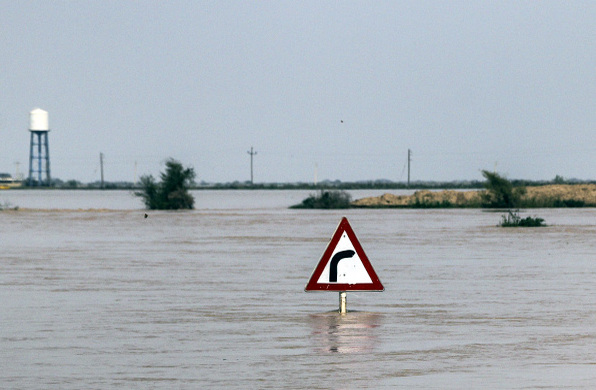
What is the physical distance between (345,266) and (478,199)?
6618 cm

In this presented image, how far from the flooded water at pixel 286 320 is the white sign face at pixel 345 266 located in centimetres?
54

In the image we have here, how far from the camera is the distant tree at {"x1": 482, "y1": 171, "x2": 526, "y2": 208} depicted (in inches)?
2928

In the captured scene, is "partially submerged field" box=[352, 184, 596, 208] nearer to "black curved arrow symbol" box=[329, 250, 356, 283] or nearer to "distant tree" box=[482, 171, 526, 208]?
"distant tree" box=[482, 171, 526, 208]

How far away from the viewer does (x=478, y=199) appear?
262 feet

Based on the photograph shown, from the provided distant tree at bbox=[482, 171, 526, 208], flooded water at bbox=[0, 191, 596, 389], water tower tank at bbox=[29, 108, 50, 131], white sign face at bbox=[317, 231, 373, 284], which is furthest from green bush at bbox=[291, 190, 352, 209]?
water tower tank at bbox=[29, 108, 50, 131]

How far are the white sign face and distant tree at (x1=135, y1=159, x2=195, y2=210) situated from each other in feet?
190

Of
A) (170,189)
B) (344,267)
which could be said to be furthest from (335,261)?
(170,189)

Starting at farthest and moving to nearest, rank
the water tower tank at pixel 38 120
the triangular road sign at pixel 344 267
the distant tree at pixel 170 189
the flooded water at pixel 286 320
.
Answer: the water tower tank at pixel 38 120, the distant tree at pixel 170 189, the triangular road sign at pixel 344 267, the flooded water at pixel 286 320

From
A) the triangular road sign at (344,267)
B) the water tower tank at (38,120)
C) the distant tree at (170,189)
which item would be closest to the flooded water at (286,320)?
the triangular road sign at (344,267)

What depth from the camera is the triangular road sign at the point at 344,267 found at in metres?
14.7

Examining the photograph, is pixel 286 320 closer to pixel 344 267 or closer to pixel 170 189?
pixel 344 267

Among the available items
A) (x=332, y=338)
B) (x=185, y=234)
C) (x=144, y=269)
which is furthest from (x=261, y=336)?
(x=185, y=234)

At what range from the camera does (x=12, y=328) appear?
13680mm

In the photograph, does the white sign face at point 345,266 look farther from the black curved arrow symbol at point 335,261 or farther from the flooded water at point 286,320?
the flooded water at point 286,320
